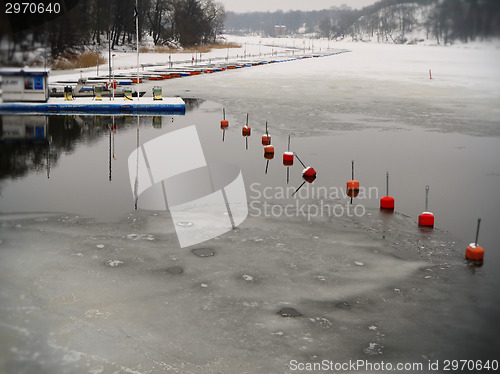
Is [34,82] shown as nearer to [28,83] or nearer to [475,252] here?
[28,83]

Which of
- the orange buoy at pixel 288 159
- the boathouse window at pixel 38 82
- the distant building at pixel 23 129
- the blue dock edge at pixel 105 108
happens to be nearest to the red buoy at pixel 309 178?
the orange buoy at pixel 288 159

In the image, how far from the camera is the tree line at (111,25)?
46.1 m

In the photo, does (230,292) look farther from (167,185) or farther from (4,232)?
(167,185)

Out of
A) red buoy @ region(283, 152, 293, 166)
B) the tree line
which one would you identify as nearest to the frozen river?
red buoy @ region(283, 152, 293, 166)

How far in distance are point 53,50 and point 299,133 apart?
3985 cm

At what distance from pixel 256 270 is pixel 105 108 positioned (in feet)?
65.2

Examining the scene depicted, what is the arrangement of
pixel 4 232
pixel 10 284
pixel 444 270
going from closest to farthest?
pixel 10 284 → pixel 444 270 → pixel 4 232

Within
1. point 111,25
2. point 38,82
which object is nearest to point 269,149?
point 38,82

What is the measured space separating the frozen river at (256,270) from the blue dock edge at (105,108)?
858cm

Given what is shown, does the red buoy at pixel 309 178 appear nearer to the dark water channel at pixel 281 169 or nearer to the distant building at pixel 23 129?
the dark water channel at pixel 281 169

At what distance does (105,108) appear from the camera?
89.1 ft

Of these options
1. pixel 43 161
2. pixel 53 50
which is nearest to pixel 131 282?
pixel 43 161

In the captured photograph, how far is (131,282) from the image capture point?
8398 millimetres

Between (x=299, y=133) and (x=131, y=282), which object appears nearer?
(x=131, y=282)
